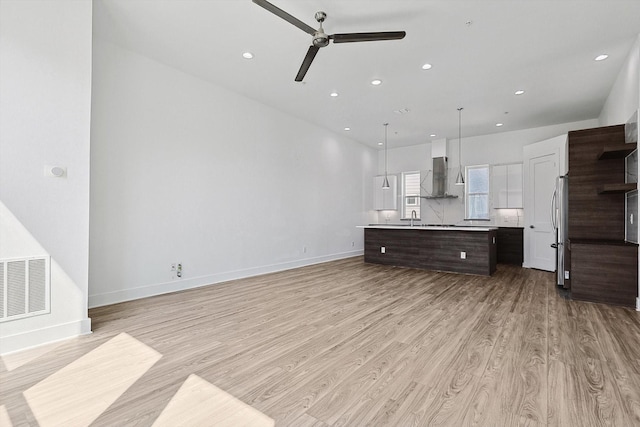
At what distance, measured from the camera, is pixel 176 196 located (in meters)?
4.53

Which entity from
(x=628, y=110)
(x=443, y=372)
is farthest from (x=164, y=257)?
(x=628, y=110)

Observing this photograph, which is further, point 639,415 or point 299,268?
point 299,268

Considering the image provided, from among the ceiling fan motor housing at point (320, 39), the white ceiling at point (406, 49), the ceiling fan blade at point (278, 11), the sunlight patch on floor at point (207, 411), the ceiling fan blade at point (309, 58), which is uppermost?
the white ceiling at point (406, 49)

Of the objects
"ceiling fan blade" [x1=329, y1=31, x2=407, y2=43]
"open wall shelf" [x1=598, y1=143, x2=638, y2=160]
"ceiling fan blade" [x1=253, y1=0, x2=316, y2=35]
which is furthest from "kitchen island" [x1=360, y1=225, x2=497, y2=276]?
"ceiling fan blade" [x1=253, y1=0, x2=316, y2=35]

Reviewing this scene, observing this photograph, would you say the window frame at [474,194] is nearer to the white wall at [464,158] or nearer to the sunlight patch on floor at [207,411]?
the white wall at [464,158]

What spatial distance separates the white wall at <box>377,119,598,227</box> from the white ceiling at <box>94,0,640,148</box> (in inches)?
46.6

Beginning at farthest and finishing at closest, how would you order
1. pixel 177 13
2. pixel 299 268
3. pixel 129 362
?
pixel 299 268, pixel 177 13, pixel 129 362

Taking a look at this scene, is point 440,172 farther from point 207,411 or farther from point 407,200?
point 207,411

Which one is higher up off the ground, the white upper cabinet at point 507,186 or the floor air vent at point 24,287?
the white upper cabinet at point 507,186

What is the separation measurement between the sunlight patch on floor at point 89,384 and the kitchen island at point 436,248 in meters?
5.16

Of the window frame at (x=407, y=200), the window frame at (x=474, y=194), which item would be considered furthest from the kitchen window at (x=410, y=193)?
the window frame at (x=474, y=194)

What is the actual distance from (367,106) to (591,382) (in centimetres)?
523

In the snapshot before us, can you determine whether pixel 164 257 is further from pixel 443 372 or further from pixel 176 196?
pixel 443 372

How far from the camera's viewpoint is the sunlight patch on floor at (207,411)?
1606 millimetres
